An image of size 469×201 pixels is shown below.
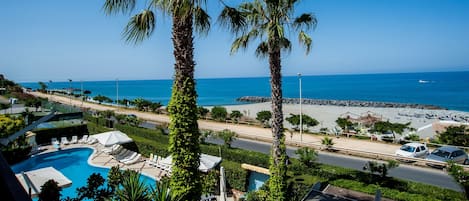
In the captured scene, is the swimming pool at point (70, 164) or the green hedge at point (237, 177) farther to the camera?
the swimming pool at point (70, 164)

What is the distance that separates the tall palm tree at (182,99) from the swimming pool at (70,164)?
35.7 feet

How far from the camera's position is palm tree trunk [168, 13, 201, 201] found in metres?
6.54

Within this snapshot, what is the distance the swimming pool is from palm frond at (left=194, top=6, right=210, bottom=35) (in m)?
12.0

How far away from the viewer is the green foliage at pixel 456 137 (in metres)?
21.3

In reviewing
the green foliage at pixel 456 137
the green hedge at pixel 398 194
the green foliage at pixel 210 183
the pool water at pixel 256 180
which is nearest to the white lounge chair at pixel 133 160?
the green foliage at pixel 210 183

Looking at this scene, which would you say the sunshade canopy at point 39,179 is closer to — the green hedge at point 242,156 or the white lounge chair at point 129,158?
the white lounge chair at point 129,158

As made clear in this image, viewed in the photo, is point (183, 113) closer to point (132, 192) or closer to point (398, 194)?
point (132, 192)

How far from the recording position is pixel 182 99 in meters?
6.53

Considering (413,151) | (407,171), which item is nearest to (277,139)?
(407,171)

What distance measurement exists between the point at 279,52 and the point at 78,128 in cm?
2452

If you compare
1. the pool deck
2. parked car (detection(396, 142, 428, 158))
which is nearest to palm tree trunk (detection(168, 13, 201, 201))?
the pool deck

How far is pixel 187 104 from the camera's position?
6.57m

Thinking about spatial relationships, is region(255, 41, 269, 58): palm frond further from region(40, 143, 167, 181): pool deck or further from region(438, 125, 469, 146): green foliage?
region(438, 125, 469, 146): green foliage

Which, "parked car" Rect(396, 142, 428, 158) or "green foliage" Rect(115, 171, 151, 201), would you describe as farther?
"parked car" Rect(396, 142, 428, 158)
